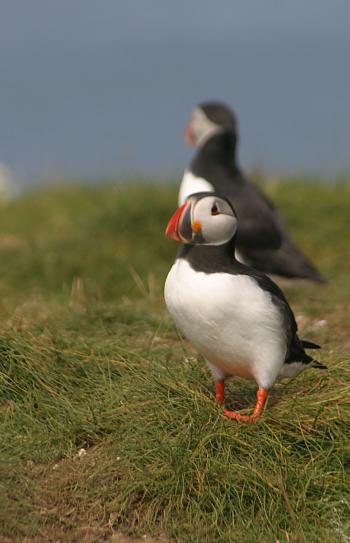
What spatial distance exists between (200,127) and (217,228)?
4455 millimetres

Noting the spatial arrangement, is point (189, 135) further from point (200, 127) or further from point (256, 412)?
point (256, 412)

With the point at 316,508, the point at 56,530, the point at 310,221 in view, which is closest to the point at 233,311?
the point at 316,508

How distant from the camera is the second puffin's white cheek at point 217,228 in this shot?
4.43 meters

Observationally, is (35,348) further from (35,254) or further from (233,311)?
(35,254)

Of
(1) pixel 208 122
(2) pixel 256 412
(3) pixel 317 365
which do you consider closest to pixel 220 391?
(2) pixel 256 412

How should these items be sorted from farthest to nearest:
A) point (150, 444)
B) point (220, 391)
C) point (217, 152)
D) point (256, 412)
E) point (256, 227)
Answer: point (217, 152), point (256, 227), point (220, 391), point (256, 412), point (150, 444)

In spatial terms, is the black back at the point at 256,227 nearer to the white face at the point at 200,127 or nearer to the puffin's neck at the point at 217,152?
the puffin's neck at the point at 217,152

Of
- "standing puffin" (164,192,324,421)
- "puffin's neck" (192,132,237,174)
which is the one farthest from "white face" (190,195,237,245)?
"puffin's neck" (192,132,237,174)

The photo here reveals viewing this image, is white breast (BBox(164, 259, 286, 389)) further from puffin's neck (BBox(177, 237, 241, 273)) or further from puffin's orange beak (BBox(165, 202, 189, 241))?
puffin's orange beak (BBox(165, 202, 189, 241))

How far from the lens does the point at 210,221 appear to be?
4434 mm

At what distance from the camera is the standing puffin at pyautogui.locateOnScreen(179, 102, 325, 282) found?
8.11 meters

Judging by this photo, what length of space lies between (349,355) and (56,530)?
1.86 meters

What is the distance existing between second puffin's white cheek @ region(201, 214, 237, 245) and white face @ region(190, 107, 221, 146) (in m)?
4.24

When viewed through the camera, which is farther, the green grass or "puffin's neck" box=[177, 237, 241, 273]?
"puffin's neck" box=[177, 237, 241, 273]
